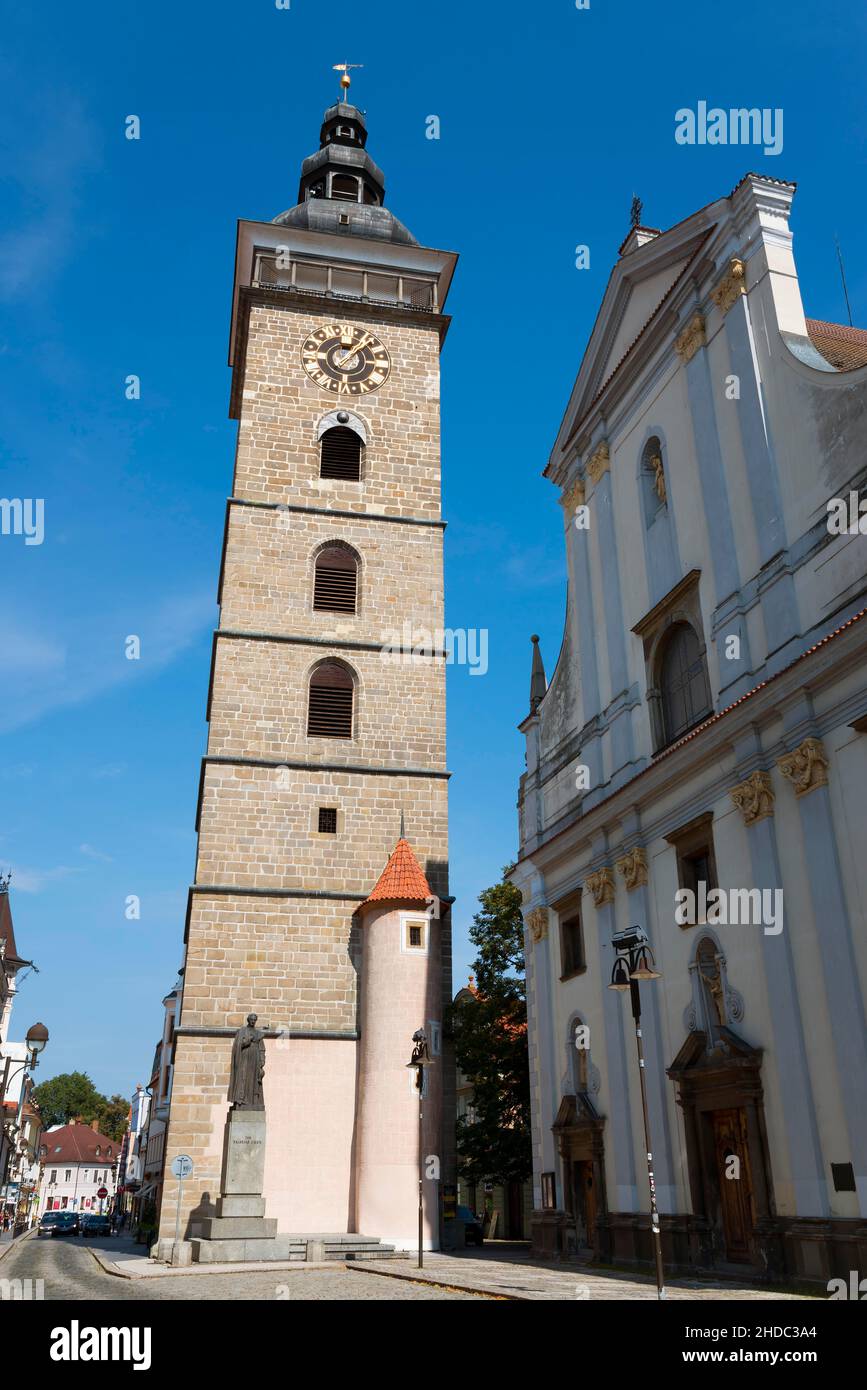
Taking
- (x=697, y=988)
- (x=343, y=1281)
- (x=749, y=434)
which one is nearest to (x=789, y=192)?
(x=749, y=434)

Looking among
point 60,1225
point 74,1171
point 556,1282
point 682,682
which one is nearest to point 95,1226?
point 60,1225

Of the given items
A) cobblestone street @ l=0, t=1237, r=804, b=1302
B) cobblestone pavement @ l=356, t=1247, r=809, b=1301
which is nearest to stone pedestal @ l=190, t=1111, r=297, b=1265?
cobblestone street @ l=0, t=1237, r=804, b=1302

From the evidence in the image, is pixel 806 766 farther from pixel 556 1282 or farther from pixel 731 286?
pixel 731 286

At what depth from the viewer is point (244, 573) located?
2883 centimetres

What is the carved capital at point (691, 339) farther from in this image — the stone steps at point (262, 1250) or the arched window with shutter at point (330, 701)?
the stone steps at point (262, 1250)

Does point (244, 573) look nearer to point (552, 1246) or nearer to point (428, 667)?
point (428, 667)

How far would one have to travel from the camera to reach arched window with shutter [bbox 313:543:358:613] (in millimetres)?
29491

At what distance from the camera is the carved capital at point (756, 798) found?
575 inches

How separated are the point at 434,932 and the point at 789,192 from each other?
16706mm

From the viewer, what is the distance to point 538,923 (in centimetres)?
2234

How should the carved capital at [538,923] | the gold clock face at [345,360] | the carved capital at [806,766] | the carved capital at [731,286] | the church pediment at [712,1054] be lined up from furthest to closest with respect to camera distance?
the gold clock face at [345,360], the carved capital at [538,923], the carved capital at [731,286], the church pediment at [712,1054], the carved capital at [806,766]

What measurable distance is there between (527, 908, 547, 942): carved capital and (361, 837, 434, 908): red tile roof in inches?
128

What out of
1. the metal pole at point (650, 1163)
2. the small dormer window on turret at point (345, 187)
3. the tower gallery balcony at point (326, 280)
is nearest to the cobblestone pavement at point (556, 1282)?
the metal pole at point (650, 1163)

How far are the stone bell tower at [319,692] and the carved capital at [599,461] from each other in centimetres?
→ 859
